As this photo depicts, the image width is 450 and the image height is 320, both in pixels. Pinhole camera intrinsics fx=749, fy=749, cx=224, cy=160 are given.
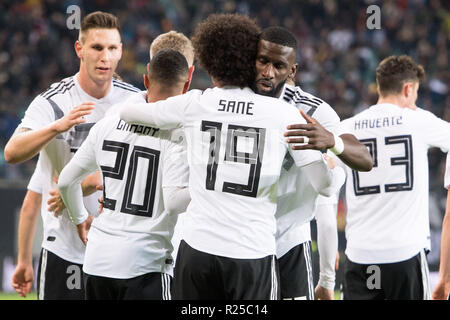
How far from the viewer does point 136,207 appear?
4.05m

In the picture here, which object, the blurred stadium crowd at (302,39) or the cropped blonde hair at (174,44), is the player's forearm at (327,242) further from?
the blurred stadium crowd at (302,39)

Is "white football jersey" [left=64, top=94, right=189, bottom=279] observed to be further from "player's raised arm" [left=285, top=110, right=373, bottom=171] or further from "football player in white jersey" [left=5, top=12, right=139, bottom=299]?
"football player in white jersey" [left=5, top=12, right=139, bottom=299]

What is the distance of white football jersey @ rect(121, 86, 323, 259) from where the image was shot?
11.9 ft

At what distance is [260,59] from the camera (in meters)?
3.92

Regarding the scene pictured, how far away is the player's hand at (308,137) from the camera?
3521 millimetres

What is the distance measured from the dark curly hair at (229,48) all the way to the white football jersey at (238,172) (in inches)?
5.5

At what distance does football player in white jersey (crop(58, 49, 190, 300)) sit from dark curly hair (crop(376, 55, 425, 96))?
2.28 metres

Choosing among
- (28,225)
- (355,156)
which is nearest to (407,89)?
(355,156)

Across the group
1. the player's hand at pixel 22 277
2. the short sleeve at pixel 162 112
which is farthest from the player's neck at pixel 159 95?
the player's hand at pixel 22 277

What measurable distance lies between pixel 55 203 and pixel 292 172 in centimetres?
164

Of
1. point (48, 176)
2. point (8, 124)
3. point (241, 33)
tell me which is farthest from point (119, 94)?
point (8, 124)
